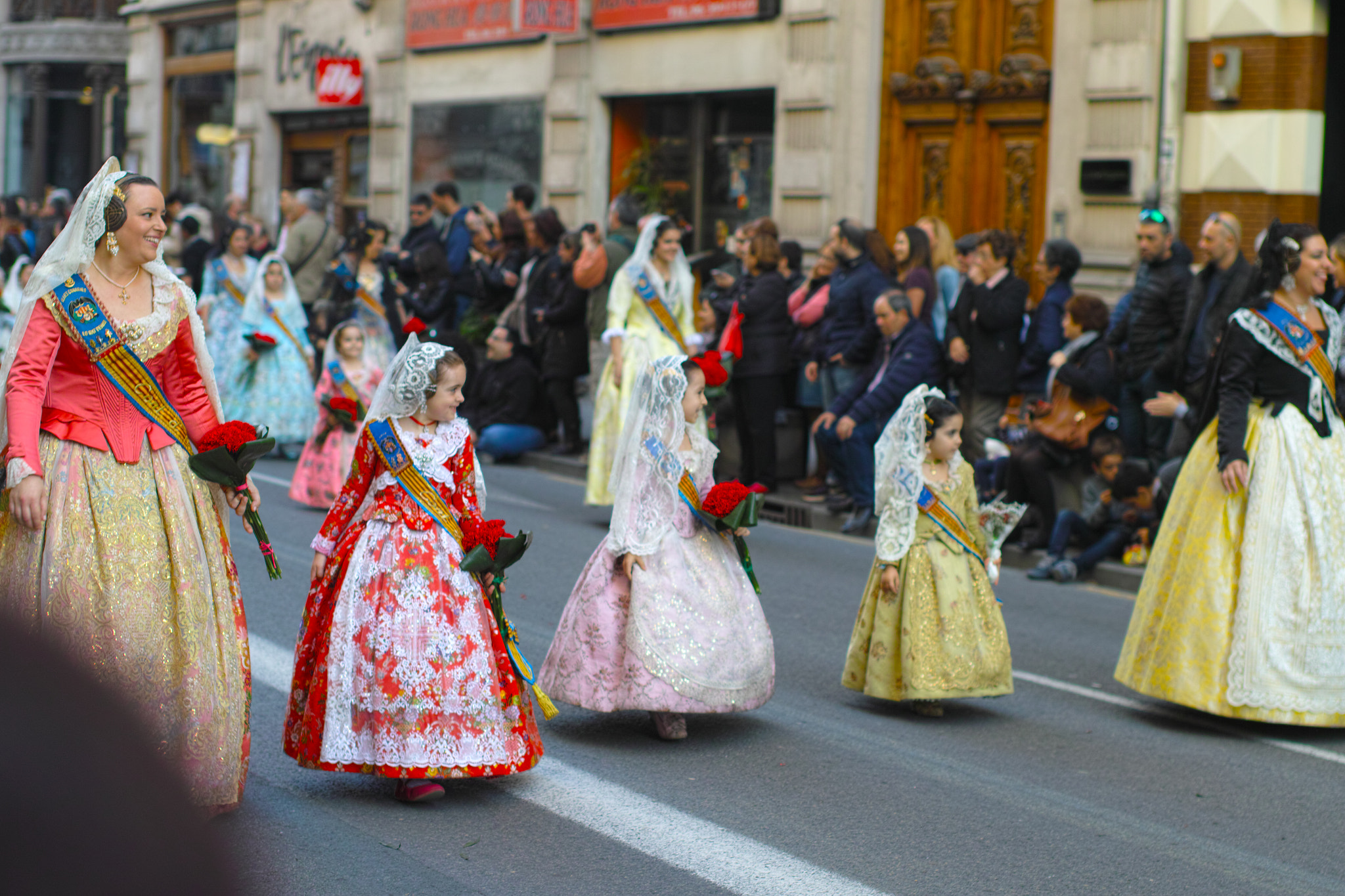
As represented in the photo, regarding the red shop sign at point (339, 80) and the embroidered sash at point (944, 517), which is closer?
the embroidered sash at point (944, 517)

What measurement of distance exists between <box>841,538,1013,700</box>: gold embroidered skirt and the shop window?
14.8m

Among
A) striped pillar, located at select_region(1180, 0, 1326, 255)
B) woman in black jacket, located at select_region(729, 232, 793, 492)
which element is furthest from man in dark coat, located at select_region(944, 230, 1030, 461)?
striped pillar, located at select_region(1180, 0, 1326, 255)

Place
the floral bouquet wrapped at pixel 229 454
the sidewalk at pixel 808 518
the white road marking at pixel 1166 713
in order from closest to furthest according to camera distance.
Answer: the floral bouquet wrapped at pixel 229 454 → the white road marking at pixel 1166 713 → the sidewalk at pixel 808 518

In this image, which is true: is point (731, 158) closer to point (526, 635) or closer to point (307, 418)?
point (307, 418)

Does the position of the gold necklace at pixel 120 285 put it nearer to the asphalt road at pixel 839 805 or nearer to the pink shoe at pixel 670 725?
the asphalt road at pixel 839 805

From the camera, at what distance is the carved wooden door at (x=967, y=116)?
14977mm

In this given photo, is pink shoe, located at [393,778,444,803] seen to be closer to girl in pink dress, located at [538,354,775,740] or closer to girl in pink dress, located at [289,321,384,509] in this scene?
girl in pink dress, located at [538,354,775,740]

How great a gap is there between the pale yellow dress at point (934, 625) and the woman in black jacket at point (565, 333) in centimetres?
753

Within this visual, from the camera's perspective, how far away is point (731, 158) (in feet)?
60.5

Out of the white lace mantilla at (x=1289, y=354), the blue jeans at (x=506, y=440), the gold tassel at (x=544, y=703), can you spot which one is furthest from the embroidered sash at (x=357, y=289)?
the gold tassel at (x=544, y=703)

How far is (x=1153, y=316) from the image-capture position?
34.2ft

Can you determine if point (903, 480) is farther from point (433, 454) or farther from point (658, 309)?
point (658, 309)

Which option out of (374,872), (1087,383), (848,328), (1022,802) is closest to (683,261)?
(848,328)

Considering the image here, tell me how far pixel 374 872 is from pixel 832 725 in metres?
2.40
